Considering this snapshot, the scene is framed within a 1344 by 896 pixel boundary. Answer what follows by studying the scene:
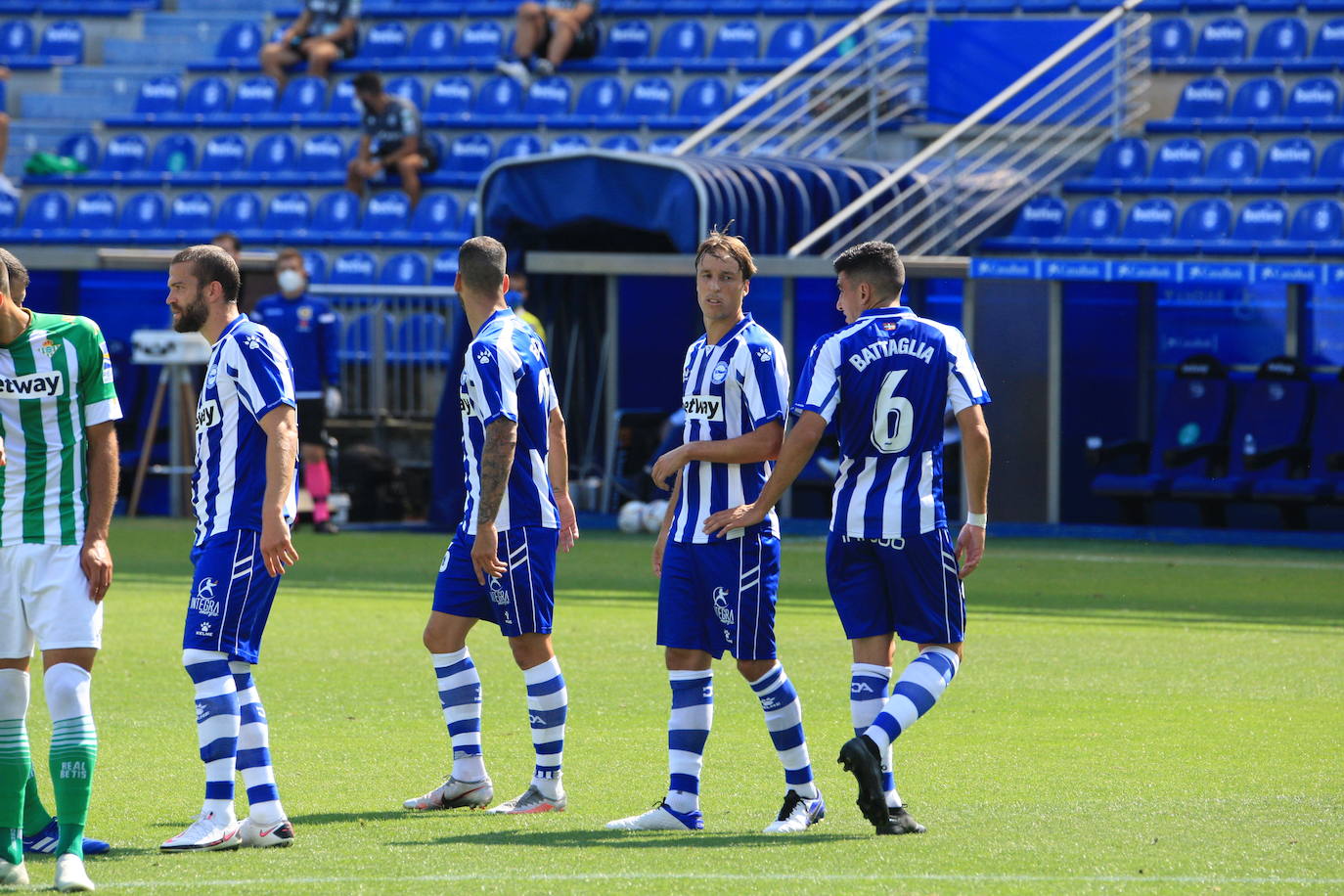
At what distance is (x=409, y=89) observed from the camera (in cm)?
2234

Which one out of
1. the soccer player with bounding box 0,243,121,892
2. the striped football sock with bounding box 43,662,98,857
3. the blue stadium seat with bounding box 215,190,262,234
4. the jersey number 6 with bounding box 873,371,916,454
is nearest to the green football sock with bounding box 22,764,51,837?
the soccer player with bounding box 0,243,121,892

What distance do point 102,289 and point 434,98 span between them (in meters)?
4.63

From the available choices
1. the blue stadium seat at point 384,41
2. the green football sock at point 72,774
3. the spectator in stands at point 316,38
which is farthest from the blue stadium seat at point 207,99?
the green football sock at point 72,774

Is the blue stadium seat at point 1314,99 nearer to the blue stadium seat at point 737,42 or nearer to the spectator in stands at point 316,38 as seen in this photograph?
the blue stadium seat at point 737,42

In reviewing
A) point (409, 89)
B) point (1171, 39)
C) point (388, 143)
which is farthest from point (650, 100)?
point (1171, 39)

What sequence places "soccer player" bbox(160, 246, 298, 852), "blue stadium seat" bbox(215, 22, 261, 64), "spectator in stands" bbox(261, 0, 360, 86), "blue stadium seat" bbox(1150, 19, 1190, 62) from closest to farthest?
"soccer player" bbox(160, 246, 298, 852) → "blue stadium seat" bbox(1150, 19, 1190, 62) → "spectator in stands" bbox(261, 0, 360, 86) → "blue stadium seat" bbox(215, 22, 261, 64)

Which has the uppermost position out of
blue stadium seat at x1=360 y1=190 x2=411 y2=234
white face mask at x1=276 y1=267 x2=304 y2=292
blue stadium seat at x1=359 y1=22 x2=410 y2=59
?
blue stadium seat at x1=359 y1=22 x2=410 y2=59

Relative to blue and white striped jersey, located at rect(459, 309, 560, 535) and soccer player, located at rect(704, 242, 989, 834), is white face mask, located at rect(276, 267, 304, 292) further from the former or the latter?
soccer player, located at rect(704, 242, 989, 834)

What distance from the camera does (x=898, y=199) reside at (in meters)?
16.8

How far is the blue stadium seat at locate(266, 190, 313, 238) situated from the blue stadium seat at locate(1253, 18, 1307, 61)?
9969 millimetres

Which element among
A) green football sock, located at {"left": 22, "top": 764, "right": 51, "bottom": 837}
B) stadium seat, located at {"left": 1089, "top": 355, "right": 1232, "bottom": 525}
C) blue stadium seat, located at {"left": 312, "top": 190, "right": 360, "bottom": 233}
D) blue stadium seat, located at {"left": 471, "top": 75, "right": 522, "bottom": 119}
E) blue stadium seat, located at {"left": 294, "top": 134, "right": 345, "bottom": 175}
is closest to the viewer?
green football sock, located at {"left": 22, "top": 764, "right": 51, "bottom": 837}

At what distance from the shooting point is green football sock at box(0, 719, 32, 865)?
5.25 m

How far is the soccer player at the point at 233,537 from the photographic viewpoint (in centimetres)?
567

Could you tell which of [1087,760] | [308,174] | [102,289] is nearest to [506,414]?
[1087,760]
